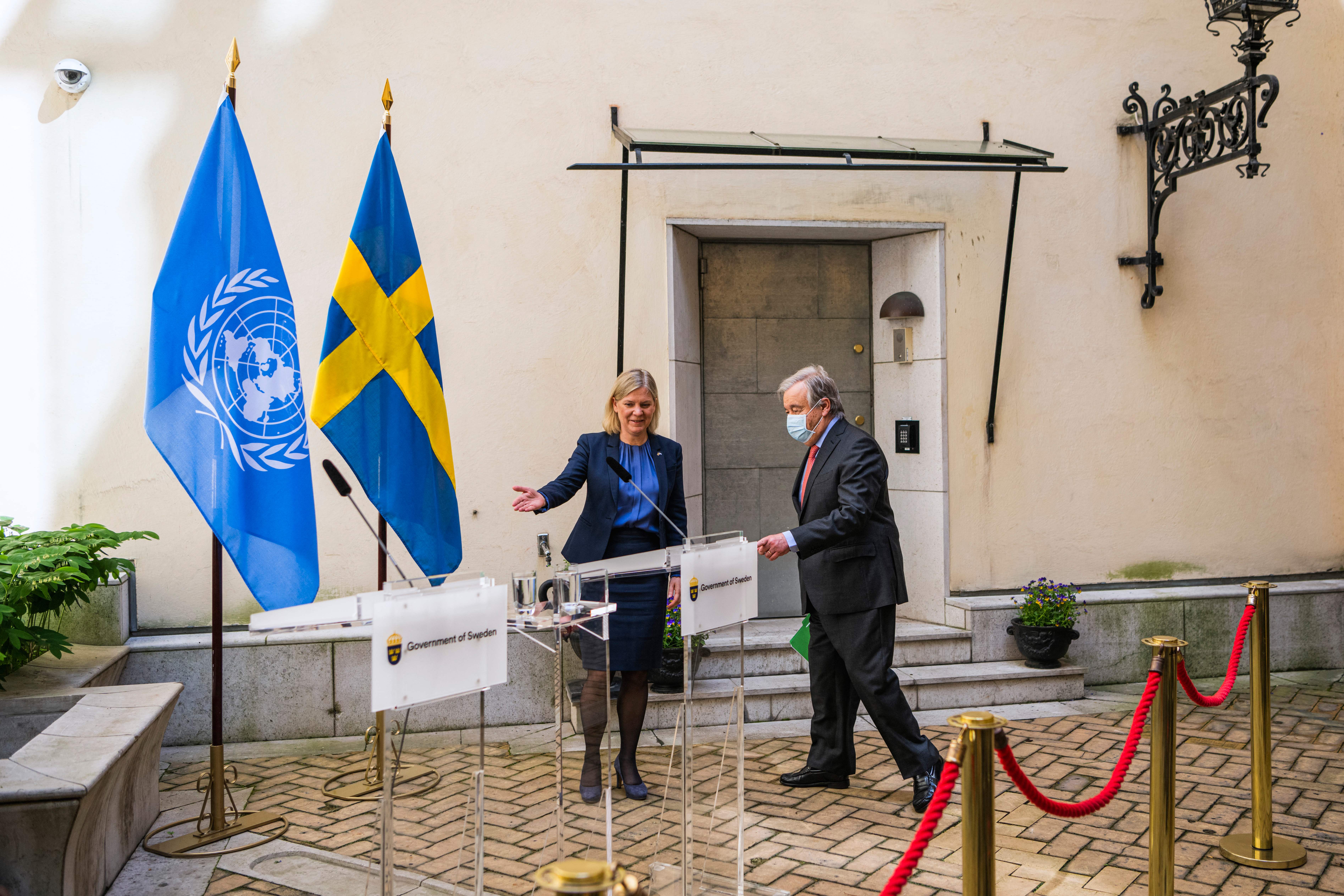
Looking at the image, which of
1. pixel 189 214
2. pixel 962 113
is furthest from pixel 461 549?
pixel 962 113

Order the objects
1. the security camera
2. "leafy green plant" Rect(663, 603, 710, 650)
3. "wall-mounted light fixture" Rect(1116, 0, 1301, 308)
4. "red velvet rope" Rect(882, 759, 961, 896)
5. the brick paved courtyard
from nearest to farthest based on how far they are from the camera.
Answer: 1. "red velvet rope" Rect(882, 759, 961, 896)
2. the brick paved courtyard
3. the security camera
4. "leafy green plant" Rect(663, 603, 710, 650)
5. "wall-mounted light fixture" Rect(1116, 0, 1301, 308)

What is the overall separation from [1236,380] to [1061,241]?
1.58 metres

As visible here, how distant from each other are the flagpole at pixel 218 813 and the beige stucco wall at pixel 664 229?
5.16ft

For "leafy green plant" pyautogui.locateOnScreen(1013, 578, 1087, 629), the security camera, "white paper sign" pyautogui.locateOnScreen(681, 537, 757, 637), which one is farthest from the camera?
"leafy green plant" pyautogui.locateOnScreen(1013, 578, 1087, 629)

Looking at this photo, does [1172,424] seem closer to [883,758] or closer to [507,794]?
[883,758]

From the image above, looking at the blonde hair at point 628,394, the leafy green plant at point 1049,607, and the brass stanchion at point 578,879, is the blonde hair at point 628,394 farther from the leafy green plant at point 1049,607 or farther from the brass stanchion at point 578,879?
the brass stanchion at point 578,879

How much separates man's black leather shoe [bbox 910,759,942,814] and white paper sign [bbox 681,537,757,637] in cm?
131

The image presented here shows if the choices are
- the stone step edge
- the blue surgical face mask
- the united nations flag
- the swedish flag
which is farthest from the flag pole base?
the blue surgical face mask

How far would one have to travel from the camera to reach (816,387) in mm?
4582

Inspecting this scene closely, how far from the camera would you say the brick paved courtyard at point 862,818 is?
12.3ft

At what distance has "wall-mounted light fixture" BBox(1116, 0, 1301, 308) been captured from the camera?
587cm

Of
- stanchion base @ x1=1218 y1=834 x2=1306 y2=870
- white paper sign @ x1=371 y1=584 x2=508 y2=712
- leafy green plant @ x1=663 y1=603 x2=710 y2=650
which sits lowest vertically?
stanchion base @ x1=1218 y1=834 x2=1306 y2=870

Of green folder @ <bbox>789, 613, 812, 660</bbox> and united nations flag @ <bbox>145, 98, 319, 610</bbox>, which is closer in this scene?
united nations flag @ <bbox>145, 98, 319, 610</bbox>

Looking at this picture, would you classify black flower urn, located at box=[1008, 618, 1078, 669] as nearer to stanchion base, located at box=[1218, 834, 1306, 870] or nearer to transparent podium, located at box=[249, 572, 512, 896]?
stanchion base, located at box=[1218, 834, 1306, 870]
